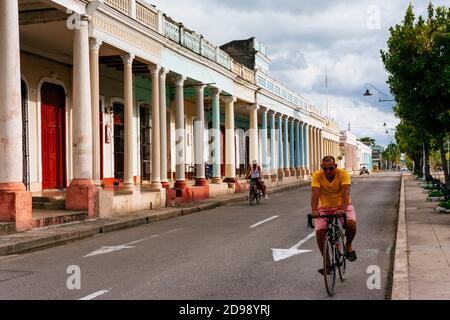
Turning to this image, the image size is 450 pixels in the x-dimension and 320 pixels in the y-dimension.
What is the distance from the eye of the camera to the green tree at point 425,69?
16094 millimetres

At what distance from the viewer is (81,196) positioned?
15727mm

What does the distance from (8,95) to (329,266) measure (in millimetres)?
9023

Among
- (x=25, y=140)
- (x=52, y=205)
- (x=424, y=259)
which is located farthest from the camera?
(x=25, y=140)

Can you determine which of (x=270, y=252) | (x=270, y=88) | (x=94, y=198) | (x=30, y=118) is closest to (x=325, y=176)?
(x=270, y=252)

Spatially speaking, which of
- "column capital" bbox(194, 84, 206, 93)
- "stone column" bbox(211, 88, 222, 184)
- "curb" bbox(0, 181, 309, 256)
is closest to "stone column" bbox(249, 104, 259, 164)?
"stone column" bbox(211, 88, 222, 184)

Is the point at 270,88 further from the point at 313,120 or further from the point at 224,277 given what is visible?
the point at 224,277

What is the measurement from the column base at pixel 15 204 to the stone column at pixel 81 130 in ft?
9.46

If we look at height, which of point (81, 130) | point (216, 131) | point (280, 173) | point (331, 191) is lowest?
point (280, 173)

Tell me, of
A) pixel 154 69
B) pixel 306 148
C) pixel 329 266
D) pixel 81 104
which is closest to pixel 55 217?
pixel 81 104

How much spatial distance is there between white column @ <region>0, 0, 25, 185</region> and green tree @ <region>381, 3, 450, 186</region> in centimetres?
1085

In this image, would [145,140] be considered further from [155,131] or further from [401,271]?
[401,271]

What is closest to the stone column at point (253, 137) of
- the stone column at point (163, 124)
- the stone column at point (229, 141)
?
the stone column at point (229, 141)

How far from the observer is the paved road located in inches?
272
